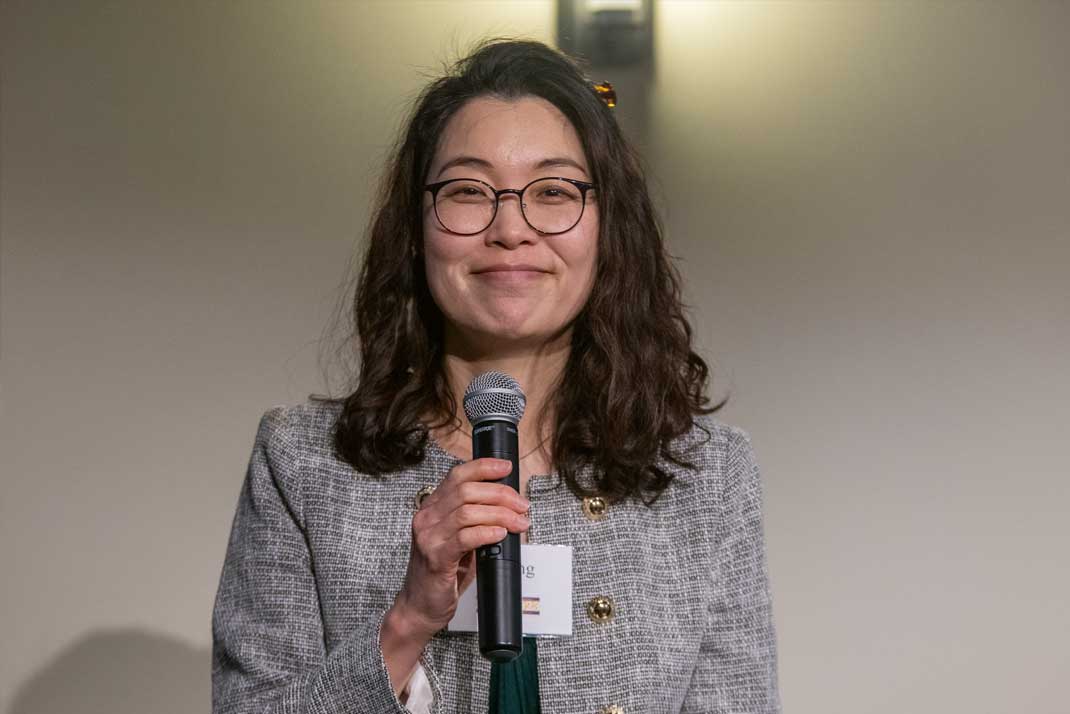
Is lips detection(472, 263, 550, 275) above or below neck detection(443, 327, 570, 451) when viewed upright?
above

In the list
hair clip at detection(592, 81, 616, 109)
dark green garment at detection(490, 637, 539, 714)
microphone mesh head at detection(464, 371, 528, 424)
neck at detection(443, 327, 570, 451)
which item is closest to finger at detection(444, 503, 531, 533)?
microphone mesh head at detection(464, 371, 528, 424)

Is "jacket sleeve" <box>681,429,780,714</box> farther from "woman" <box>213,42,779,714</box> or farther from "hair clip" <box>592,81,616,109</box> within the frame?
"hair clip" <box>592,81,616,109</box>

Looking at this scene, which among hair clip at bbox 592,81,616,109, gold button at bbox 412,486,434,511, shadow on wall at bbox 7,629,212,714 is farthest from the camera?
shadow on wall at bbox 7,629,212,714

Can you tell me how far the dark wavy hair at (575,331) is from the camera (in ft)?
6.53

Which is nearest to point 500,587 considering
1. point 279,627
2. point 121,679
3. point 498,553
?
point 498,553

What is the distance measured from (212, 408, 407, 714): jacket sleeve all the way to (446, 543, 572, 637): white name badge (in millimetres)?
191

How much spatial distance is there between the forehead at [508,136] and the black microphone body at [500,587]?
60cm

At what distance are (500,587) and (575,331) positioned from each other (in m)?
0.80

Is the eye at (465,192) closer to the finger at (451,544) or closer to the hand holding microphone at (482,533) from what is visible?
the hand holding microphone at (482,533)

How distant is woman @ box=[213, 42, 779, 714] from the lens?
72.6 inches

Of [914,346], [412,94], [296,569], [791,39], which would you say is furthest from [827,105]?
[296,569]

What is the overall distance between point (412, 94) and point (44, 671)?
1.89 meters

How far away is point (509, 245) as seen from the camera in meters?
1.85

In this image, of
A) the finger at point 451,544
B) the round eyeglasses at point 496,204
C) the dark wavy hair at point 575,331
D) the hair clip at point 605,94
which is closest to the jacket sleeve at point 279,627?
the dark wavy hair at point 575,331
